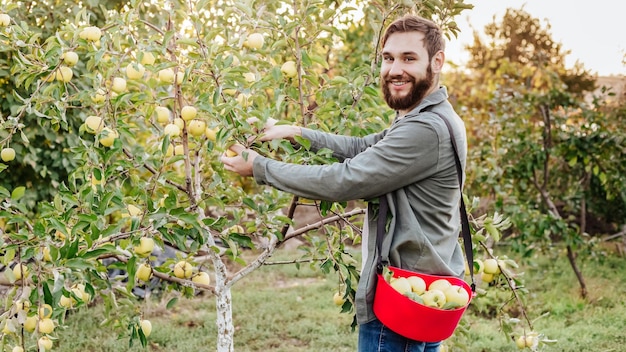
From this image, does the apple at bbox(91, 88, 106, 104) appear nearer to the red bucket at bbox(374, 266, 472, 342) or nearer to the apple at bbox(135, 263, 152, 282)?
the apple at bbox(135, 263, 152, 282)

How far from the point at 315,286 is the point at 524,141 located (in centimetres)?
217

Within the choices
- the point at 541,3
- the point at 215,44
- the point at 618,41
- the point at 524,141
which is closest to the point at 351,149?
the point at 215,44

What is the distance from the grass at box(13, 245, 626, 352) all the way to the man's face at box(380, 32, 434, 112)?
2.00 metres

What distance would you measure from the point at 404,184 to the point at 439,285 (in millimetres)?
283

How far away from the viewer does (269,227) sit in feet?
7.30

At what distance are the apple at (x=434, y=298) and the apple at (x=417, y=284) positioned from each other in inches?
0.9

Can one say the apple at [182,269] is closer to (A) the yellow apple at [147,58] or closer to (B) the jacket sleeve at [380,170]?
(A) the yellow apple at [147,58]

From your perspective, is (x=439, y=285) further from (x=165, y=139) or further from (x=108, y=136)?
(x=108, y=136)

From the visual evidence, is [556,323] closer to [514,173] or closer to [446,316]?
[514,173]

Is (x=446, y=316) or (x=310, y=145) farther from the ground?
(x=310, y=145)

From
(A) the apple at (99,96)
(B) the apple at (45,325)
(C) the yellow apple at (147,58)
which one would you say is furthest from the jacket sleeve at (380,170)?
(B) the apple at (45,325)

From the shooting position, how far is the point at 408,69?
5.93 ft

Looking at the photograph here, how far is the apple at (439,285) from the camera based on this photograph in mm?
1667

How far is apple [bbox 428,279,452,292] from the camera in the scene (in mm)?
1667
